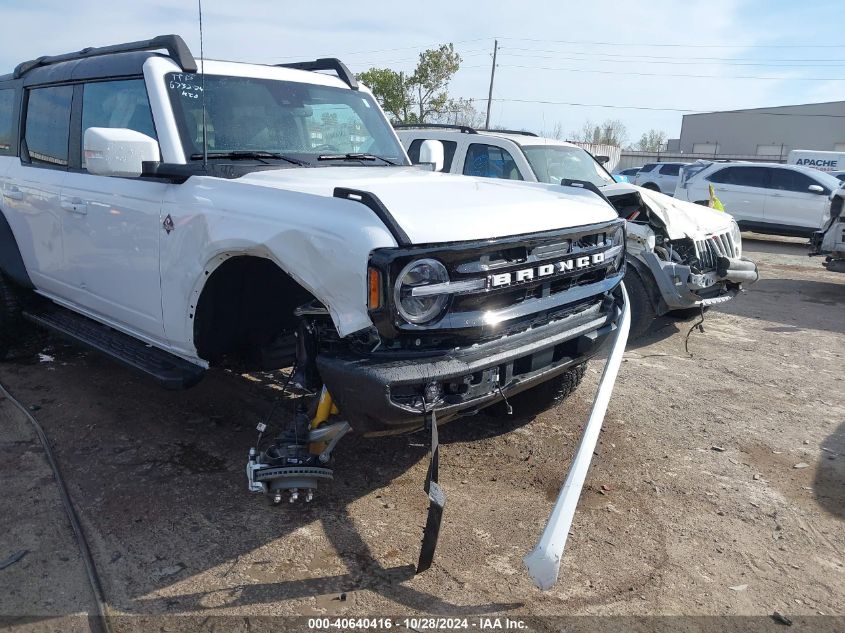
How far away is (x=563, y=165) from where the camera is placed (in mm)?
7844

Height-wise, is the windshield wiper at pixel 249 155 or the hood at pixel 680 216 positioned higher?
the windshield wiper at pixel 249 155

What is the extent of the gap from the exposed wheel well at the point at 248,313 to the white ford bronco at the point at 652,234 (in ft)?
6.41

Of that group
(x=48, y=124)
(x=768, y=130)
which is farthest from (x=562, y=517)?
(x=768, y=130)

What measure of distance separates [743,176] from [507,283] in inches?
549

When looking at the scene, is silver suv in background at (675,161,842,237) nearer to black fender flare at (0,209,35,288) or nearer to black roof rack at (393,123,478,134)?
black roof rack at (393,123,478,134)

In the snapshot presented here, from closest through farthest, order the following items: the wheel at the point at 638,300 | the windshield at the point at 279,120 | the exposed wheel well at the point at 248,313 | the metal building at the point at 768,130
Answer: the exposed wheel well at the point at 248,313
the windshield at the point at 279,120
the wheel at the point at 638,300
the metal building at the point at 768,130

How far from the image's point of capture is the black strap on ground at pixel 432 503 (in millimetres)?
2574

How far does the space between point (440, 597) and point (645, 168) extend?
23.4 meters

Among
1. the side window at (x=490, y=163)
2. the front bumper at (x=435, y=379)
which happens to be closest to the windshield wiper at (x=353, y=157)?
the front bumper at (x=435, y=379)

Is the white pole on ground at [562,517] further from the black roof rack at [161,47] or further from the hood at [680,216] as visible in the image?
the hood at [680,216]

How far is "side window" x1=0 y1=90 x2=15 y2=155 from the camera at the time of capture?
200 inches

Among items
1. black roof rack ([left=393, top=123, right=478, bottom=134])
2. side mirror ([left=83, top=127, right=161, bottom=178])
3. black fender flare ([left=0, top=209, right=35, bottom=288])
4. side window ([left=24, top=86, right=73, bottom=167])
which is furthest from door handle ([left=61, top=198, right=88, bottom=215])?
black roof rack ([left=393, top=123, right=478, bottom=134])

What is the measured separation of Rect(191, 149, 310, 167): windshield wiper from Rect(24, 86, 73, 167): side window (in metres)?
1.43

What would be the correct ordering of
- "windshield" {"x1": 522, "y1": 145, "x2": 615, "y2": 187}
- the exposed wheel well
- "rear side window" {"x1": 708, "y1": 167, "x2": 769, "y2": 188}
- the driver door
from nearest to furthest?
the exposed wheel well < the driver door < "windshield" {"x1": 522, "y1": 145, "x2": 615, "y2": 187} < "rear side window" {"x1": 708, "y1": 167, "x2": 769, "y2": 188}
